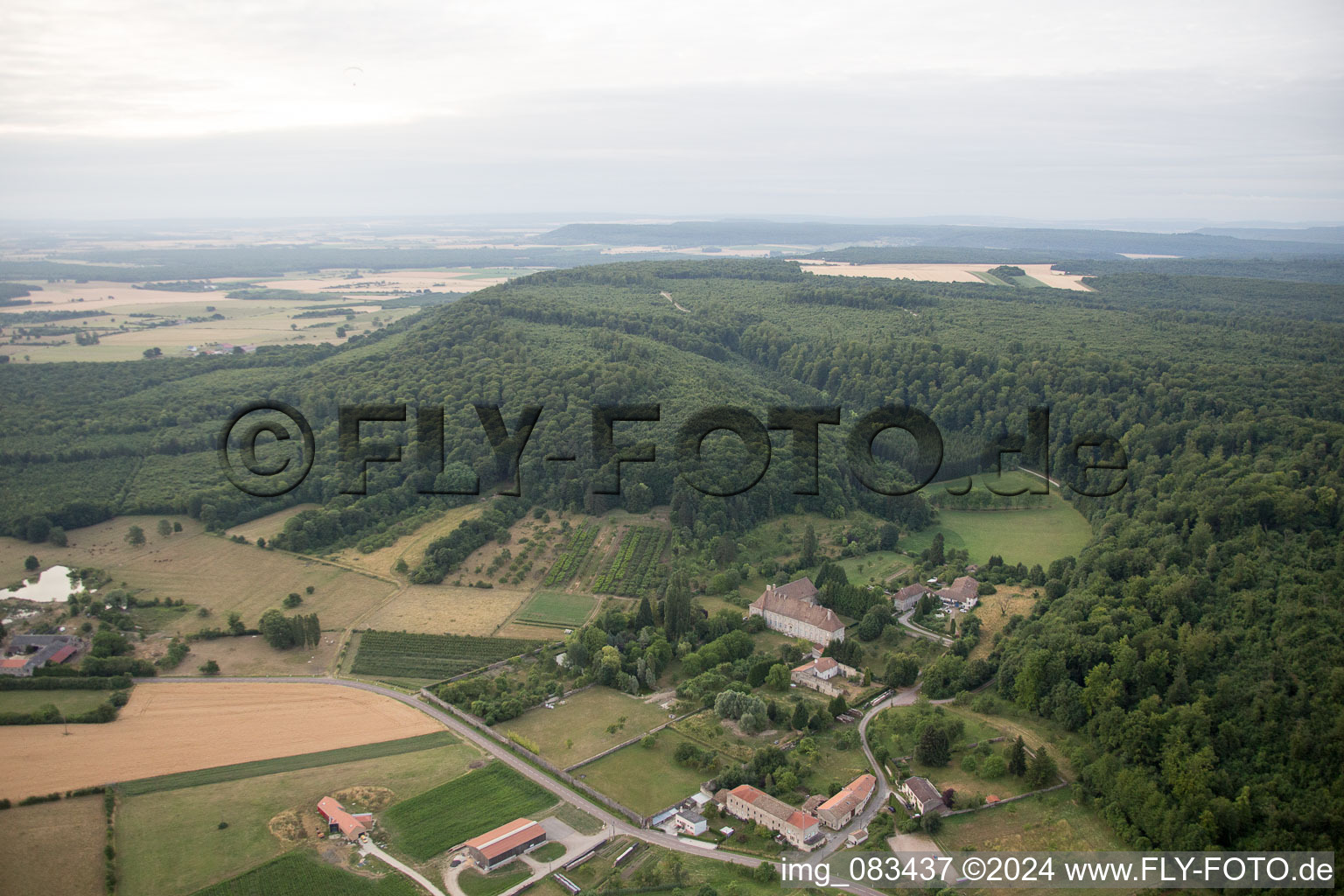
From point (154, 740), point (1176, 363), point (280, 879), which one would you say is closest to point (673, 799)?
point (280, 879)

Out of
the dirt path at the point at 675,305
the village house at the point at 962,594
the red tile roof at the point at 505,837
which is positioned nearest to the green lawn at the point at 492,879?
the red tile roof at the point at 505,837

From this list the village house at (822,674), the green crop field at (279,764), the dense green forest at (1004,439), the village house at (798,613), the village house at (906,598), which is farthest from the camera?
the village house at (906,598)

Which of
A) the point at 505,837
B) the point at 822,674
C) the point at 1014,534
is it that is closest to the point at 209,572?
the point at 505,837

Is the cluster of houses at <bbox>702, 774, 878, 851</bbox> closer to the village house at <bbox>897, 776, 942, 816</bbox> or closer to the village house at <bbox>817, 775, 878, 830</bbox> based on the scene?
the village house at <bbox>817, 775, 878, 830</bbox>

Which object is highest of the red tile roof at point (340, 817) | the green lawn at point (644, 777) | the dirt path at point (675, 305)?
the dirt path at point (675, 305)

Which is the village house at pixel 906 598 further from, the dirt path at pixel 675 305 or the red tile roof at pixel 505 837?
the dirt path at pixel 675 305

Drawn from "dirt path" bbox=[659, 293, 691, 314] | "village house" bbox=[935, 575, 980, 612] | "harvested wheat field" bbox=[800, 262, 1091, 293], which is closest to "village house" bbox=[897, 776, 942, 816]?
"village house" bbox=[935, 575, 980, 612]

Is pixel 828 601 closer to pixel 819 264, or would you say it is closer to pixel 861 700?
pixel 861 700
